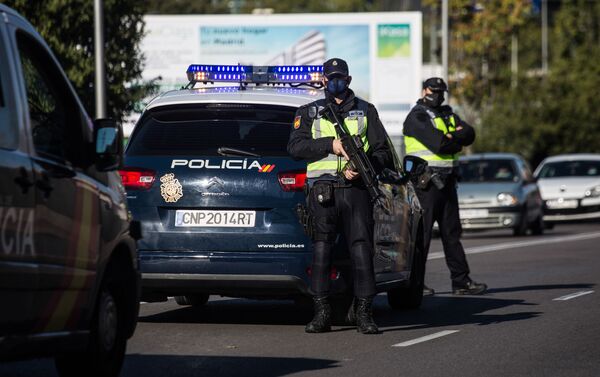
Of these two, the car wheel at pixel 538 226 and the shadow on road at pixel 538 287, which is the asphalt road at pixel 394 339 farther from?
the car wheel at pixel 538 226

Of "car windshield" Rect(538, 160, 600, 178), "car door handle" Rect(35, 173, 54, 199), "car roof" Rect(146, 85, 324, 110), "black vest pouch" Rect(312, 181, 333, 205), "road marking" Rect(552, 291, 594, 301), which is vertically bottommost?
"road marking" Rect(552, 291, 594, 301)

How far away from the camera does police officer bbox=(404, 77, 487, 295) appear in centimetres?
1369

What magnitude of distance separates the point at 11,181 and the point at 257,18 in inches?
1559

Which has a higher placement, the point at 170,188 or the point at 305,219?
the point at 170,188

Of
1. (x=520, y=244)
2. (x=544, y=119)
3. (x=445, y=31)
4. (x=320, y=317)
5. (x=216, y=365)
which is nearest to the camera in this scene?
(x=216, y=365)

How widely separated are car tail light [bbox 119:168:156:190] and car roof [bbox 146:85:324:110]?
0.53 metres

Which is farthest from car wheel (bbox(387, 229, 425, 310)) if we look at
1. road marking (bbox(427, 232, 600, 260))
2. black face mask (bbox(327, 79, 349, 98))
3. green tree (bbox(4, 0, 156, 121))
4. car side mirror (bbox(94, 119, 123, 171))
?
green tree (bbox(4, 0, 156, 121))

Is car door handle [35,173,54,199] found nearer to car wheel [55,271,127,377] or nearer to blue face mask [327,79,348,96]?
car wheel [55,271,127,377]

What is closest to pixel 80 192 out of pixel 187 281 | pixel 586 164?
pixel 187 281

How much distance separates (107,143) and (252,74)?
4.32 m

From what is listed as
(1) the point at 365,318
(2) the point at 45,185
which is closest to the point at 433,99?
(1) the point at 365,318

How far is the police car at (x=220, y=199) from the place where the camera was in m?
10.2

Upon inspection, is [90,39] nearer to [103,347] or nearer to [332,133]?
[332,133]

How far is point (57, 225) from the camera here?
21.9ft
